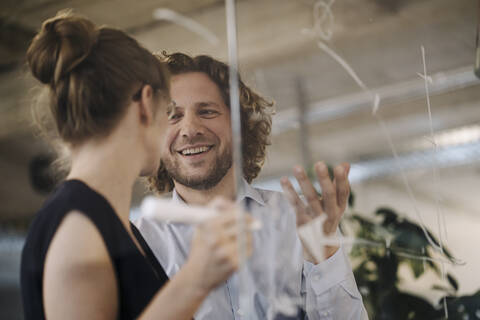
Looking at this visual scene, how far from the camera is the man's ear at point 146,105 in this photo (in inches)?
24.2

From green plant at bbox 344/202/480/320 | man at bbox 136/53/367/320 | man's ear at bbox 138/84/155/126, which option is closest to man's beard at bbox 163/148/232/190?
man at bbox 136/53/367/320

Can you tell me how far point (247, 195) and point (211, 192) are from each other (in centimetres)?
5

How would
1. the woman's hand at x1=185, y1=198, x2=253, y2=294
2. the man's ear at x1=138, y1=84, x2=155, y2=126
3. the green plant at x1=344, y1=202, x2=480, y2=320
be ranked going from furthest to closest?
1. the green plant at x1=344, y1=202, x2=480, y2=320
2. the man's ear at x1=138, y1=84, x2=155, y2=126
3. the woman's hand at x1=185, y1=198, x2=253, y2=294

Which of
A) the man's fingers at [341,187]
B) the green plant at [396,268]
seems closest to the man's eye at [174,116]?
the man's fingers at [341,187]

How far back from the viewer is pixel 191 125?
697 millimetres

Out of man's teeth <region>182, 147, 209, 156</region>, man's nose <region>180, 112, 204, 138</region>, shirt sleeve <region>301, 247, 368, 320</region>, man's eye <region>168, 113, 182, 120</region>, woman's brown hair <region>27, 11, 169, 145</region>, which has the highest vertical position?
woman's brown hair <region>27, 11, 169, 145</region>

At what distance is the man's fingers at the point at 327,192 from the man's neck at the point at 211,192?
0.12 m

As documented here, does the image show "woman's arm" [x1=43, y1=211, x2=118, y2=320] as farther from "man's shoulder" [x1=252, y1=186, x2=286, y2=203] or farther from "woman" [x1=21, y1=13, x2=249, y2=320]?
"man's shoulder" [x1=252, y1=186, x2=286, y2=203]

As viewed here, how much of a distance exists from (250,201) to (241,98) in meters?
0.19

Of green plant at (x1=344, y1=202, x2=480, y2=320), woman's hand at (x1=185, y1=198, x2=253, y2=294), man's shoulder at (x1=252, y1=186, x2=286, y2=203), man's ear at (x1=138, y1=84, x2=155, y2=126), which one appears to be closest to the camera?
woman's hand at (x1=185, y1=198, x2=253, y2=294)

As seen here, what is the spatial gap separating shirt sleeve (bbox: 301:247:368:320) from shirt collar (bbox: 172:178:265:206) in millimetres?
116

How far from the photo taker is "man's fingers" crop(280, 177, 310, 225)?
27.0 inches

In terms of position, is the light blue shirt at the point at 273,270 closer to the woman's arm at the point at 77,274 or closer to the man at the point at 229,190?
the man at the point at 229,190

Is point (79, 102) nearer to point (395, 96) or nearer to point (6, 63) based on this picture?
point (6, 63)
